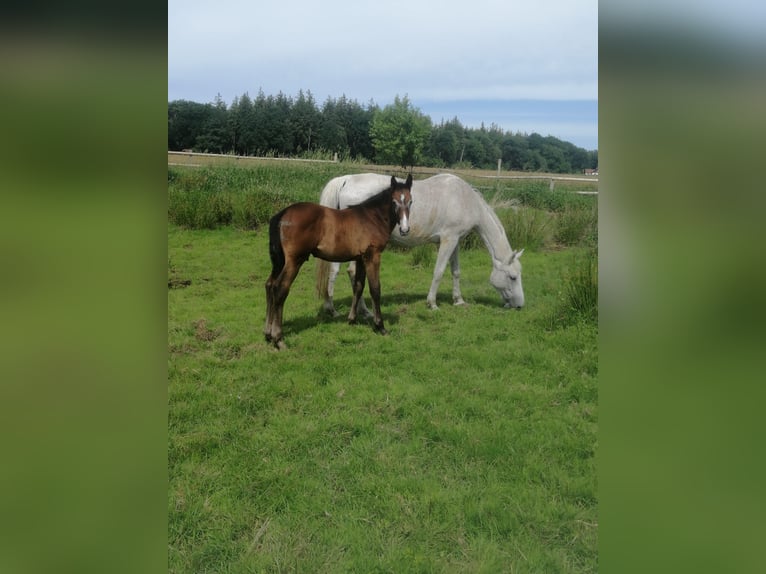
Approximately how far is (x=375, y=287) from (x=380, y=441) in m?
2.61

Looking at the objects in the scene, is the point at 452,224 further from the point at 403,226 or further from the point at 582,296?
the point at 582,296

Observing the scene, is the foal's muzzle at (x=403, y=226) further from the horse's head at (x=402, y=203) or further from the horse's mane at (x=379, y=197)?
the horse's mane at (x=379, y=197)

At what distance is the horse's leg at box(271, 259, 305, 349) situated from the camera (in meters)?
4.88

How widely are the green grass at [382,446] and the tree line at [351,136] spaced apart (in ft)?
5.83

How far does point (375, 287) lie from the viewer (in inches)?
212

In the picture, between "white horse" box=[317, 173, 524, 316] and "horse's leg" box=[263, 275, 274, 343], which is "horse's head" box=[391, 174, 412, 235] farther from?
"horse's leg" box=[263, 275, 274, 343]

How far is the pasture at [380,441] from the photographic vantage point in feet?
6.94

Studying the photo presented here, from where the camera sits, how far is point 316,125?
21.6ft

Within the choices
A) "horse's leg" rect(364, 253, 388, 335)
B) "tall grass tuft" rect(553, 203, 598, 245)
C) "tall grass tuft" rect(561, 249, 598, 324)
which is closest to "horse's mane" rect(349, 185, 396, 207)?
"horse's leg" rect(364, 253, 388, 335)
